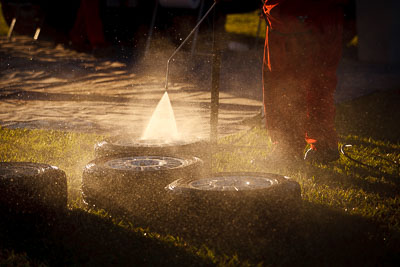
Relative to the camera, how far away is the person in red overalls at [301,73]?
3.95 meters

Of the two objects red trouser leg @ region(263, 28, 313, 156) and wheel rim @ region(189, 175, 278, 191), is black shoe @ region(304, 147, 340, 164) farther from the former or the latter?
wheel rim @ region(189, 175, 278, 191)

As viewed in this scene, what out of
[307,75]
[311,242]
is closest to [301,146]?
[307,75]

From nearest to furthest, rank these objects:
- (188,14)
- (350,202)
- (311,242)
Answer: (311,242) < (350,202) < (188,14)

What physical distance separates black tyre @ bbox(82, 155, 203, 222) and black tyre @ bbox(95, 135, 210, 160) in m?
0.42

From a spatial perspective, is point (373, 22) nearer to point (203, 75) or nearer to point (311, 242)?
Answer: point (203, 75)

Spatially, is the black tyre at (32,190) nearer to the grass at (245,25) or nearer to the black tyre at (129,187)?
the black tyre at (129,187)

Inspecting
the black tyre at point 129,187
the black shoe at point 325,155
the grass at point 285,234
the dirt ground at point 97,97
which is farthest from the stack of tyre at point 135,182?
the dirt ground at point 97,97

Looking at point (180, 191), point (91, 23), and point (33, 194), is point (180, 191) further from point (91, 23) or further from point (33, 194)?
point (91, 23)

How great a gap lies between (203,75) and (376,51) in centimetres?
408

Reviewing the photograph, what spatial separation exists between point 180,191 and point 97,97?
4977 mm

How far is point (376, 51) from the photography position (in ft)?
37.3

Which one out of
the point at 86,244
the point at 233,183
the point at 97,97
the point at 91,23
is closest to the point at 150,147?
the point at 233,183

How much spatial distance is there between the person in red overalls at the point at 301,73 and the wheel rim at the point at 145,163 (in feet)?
3.26

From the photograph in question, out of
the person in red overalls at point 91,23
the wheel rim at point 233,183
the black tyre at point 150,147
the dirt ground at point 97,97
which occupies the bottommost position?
the dirt ground at point 97,97
